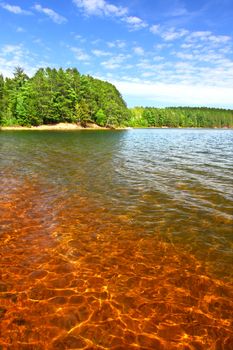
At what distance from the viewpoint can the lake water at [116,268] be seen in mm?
5750

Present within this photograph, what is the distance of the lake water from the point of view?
5750 mm

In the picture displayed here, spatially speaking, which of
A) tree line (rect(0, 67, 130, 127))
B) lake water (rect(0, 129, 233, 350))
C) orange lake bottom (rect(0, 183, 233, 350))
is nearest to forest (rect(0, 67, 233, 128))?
tree line (rect(0, 67, 130, 127))

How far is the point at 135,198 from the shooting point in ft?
48.7

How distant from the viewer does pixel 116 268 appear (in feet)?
26.7

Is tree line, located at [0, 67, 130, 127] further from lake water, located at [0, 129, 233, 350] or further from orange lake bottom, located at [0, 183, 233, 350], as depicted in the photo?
orange lake bottom, located at [0, 183, 233, 350]

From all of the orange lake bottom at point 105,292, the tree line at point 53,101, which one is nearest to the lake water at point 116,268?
the orange lake bottom at point 105,292

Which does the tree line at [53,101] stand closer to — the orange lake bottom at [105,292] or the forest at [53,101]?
→ the forest at [53,101]

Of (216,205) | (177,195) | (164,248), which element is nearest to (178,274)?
(164,248)

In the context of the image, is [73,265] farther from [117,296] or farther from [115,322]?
[115,322]

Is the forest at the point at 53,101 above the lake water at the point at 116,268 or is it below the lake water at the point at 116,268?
above

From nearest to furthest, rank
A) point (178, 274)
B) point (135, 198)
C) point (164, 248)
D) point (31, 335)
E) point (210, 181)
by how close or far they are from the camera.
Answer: point (31, 335) < point (178, 274) < point (164, 248) < point (135, 198) < point (210, 181)

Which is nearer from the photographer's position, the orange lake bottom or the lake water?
the orange lake bottom

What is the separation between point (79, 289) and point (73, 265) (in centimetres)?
115

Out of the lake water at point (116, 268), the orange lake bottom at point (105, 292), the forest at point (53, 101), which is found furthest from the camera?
the forest at point (53, 101)
